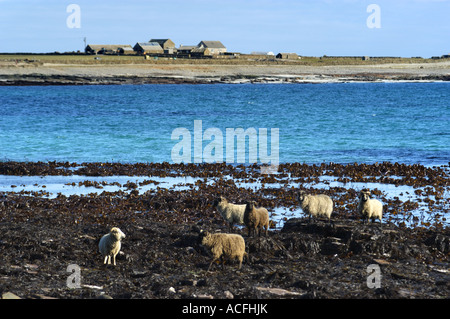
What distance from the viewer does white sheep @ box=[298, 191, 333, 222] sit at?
1565 cm

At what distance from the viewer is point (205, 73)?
468ft

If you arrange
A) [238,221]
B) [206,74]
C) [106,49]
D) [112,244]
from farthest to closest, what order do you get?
[106,49] < [206,74] < [238,221] < [112,244]

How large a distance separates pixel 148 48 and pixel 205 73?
40.7 meters

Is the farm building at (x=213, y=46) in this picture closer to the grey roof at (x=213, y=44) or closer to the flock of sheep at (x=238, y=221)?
the grey roof at (x=213, y=44)

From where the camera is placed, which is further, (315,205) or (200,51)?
(200,51)

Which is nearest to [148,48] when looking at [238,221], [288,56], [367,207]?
[288,56]

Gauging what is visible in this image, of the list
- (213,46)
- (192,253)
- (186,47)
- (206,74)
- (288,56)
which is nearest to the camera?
(192,253)

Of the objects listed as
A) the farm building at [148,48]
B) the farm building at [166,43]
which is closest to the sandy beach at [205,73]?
the farm building at [148,48]

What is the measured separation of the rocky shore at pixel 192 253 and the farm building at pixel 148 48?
159 m

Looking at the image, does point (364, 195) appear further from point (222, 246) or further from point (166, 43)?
point (166, 43)

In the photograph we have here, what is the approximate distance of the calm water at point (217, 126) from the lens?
34500mm

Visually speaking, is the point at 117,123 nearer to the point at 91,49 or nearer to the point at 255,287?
the point at 255,287

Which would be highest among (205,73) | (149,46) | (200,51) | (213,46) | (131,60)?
(213,46)
